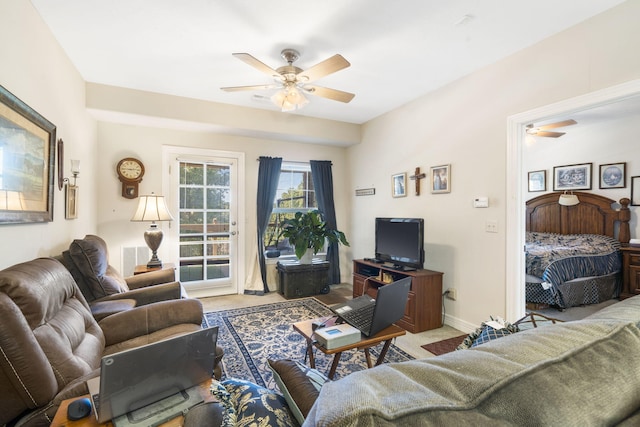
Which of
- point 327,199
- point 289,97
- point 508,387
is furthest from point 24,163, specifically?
point 327,199

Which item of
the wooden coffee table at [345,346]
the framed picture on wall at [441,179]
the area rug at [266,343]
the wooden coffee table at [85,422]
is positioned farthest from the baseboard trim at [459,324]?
the wooden coffee table at [85,422]

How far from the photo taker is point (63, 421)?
871 millimetres

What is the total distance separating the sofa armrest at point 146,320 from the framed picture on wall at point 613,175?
18.8 ft

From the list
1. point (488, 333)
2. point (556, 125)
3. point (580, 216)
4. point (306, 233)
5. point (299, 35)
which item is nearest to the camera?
point (488, 333)

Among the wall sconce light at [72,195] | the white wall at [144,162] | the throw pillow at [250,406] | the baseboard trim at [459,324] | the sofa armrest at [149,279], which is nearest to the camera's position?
the throw pillow at [250,406]

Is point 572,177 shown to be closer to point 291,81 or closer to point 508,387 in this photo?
point 291,81

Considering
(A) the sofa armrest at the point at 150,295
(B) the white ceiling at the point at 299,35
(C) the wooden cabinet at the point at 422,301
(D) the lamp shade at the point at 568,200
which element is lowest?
(C) the wooden cabinet at the point at 422,301

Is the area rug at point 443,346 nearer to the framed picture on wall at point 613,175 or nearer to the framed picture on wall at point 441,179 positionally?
the framed picture on wall at point 441,179

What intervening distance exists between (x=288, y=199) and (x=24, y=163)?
327 cm

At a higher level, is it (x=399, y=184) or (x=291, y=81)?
(x=291, y=81)

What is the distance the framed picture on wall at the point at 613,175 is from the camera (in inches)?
168

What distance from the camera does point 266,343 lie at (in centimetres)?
272

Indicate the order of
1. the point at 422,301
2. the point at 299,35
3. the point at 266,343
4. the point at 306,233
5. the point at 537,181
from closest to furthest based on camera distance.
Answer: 1. the point at 299,35
2. the point at 266,343
3. the point at 422,301
4. the point at 306,233
5. the point at 537,181

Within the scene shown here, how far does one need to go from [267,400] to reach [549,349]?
73 cm
